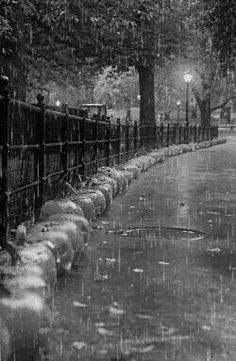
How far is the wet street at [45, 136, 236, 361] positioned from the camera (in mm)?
4055

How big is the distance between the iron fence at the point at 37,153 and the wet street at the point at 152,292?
927mm

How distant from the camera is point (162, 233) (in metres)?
8.43

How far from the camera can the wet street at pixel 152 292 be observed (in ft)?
13.3

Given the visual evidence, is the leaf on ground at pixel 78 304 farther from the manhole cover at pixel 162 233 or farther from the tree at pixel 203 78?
the tree at pixel 203 78

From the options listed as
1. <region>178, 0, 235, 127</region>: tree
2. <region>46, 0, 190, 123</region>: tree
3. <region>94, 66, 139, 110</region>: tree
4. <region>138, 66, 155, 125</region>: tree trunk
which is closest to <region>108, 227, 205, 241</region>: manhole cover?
<region>46, 0, 190, 123</region>: tree

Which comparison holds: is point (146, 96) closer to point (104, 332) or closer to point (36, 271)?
point (36, 271)

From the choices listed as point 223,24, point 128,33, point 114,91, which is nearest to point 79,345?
point 223,24

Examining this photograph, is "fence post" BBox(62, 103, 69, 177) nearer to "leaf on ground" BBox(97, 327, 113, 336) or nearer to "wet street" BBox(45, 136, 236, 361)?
"wet street" BBox(45, 136, 236, 361)

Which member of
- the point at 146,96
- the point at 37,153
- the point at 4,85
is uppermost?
the point at 146,96

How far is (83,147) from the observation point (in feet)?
40.2

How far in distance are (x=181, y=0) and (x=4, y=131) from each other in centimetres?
2786

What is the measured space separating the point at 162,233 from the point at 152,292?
Result: 3048 mm

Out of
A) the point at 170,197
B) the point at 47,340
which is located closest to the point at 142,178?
the point at 170,197

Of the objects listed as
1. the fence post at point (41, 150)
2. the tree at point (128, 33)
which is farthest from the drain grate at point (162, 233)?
the tree at point (128, 33)
